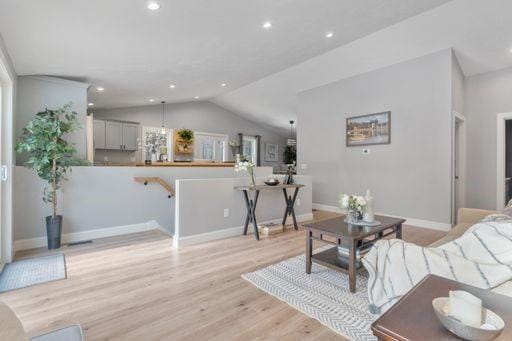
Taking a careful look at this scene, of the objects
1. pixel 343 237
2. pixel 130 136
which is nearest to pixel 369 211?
pixel 343 237

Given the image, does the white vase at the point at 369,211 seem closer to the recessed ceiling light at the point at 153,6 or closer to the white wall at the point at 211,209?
the white wall at the point at 211,209

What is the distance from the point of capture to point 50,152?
3.47 m

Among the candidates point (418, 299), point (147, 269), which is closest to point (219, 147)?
point (147, 269)

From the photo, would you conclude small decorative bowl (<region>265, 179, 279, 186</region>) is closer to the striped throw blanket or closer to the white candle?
the striped throw blanket

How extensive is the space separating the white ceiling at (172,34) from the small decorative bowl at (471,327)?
2985 mm

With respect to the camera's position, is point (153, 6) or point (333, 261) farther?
point (333, 261)

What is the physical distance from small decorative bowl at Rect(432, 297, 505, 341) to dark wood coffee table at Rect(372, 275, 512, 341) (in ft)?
0.07

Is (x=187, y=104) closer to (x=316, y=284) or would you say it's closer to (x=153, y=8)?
(x=153, y=8)

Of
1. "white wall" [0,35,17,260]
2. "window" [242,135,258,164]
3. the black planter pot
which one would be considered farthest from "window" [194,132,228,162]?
"white wall" [0,35,17,260]

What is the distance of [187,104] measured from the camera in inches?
330

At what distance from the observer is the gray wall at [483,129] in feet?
15.9

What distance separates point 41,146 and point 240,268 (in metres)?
3.03

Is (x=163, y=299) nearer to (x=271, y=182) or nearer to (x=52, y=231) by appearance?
(x=52, y=231)

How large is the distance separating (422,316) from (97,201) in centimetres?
446
